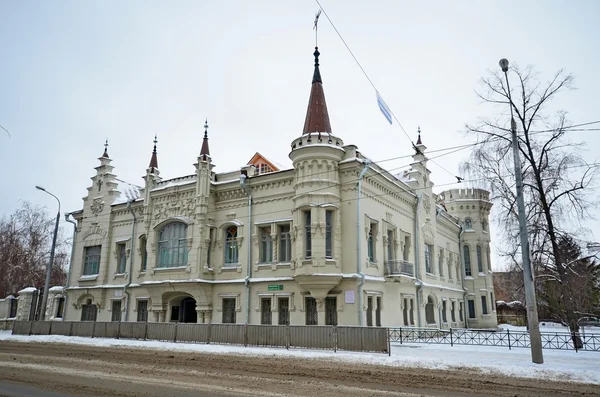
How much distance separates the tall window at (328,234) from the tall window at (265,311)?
4738 mm

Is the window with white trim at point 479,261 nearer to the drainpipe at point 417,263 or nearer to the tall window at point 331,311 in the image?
the drainpipe at point 417,263

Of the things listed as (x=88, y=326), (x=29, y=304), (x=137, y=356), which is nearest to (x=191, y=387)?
(x=137, y=356)

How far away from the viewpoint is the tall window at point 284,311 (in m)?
23.1

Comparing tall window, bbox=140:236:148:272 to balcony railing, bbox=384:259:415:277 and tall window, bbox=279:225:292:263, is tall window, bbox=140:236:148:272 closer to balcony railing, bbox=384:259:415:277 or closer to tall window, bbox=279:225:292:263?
tall window, bbox=279:225:292:263

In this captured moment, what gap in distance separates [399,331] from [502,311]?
39257mm

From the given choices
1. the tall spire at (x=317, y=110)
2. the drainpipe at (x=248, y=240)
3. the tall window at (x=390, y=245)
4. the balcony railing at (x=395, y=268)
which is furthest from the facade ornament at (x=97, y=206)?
the balcony railing at (x=395, y=268)

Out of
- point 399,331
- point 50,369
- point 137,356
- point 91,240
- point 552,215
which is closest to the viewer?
point 50,369

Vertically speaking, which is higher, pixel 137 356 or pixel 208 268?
pixel 208 268

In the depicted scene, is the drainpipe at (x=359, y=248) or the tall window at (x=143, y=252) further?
the tall window at (x=143, y=252)

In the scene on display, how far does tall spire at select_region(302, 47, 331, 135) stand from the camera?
928 inches

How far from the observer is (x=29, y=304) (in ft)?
107

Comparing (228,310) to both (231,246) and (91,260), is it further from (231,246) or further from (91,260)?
(91,260)

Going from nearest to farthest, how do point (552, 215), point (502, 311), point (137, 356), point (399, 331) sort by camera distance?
1. point (137, 356)
2. point (552, 215)
3. point (399, 331)
4. point (502, 311)

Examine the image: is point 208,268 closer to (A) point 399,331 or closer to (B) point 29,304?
(A) point 399,331
